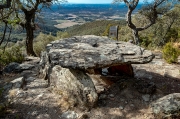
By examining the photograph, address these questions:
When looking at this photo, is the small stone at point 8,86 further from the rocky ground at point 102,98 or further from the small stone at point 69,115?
the small stone at point 69,115

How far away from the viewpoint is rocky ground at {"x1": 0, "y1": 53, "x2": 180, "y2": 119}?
5.82 metres

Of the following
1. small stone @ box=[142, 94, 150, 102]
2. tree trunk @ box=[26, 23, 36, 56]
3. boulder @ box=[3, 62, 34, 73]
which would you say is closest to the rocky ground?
small stone @ box=[142, 94, 150, 102]

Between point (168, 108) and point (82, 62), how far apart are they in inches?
115

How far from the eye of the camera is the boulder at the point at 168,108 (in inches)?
204

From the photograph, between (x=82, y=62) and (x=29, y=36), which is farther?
(x=29, y=36)

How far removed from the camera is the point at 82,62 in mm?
5984

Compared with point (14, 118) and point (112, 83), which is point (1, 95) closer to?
point (14, 118)

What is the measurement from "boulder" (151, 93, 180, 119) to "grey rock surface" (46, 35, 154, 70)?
1.43 meters

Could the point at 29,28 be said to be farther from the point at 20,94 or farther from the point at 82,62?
the point at 82,62

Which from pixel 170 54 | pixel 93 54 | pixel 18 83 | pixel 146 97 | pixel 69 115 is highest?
pixel 93 54

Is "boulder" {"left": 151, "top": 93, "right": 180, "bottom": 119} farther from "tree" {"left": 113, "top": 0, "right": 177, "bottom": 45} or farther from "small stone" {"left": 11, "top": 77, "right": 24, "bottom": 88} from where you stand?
"tree" {"left": 113, "top": 0, "right": 177, "bottom": 45}

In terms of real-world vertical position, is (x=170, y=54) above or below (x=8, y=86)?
above

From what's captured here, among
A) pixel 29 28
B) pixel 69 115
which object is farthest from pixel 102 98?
pixel 29 28

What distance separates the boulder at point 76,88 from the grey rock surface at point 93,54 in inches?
19.9
